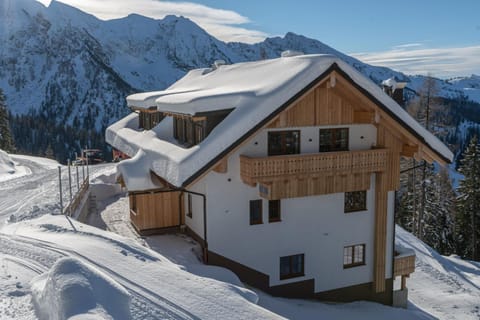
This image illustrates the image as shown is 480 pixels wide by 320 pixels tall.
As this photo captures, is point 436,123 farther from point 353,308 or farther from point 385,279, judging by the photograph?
point 353,308

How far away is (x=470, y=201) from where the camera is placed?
3766 centimetres

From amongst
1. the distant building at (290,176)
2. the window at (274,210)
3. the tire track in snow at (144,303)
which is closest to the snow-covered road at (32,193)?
the distant building at (290,176)

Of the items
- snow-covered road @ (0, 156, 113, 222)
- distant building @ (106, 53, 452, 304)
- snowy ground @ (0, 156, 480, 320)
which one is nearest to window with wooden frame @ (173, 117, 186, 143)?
distant building @ (106, 53, 452, 304)

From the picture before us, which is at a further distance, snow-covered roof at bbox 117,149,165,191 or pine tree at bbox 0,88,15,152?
pine tree at bbox 0,88,15,152

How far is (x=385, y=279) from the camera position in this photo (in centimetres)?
1878

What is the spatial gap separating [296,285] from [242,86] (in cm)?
800

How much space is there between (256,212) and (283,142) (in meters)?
2.81

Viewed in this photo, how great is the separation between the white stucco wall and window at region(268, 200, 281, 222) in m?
0.16

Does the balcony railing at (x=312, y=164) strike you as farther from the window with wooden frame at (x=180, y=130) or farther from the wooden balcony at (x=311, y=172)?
the window with wooden frame at (x=180, y=130)

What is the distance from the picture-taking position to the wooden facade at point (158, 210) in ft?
59.6

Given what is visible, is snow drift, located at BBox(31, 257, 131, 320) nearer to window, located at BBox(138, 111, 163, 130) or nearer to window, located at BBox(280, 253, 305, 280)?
window, located at BBox(280, 253, 305, 280)

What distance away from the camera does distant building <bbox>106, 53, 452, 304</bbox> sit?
1522cm

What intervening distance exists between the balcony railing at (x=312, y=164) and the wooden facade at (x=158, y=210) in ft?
14.0

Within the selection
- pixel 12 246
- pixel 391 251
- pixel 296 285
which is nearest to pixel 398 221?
pixel 391 251
